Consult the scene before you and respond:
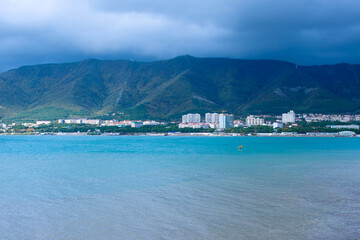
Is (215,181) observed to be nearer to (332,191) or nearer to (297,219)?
(332,191)

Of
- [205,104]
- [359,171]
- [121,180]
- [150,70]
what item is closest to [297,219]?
[121,180]

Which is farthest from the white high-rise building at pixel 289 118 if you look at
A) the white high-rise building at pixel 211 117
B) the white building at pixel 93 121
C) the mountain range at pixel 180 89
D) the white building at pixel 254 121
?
the white building at pixel 93 121

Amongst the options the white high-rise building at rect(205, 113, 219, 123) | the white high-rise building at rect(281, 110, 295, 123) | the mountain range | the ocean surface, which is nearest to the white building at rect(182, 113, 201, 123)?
the white high-rise building at rect(205, 113, 219, 123)

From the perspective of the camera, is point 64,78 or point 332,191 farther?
point 64,78

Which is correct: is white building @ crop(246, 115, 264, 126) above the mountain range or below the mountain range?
below

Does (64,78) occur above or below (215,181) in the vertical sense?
above

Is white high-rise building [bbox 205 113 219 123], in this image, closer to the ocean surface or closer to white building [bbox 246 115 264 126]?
white building [bbox 246 115 264 126]

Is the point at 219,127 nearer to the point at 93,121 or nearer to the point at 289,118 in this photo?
the point at 289,118

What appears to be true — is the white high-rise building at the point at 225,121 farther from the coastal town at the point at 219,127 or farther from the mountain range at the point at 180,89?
the mountain range at the point at 180,89
